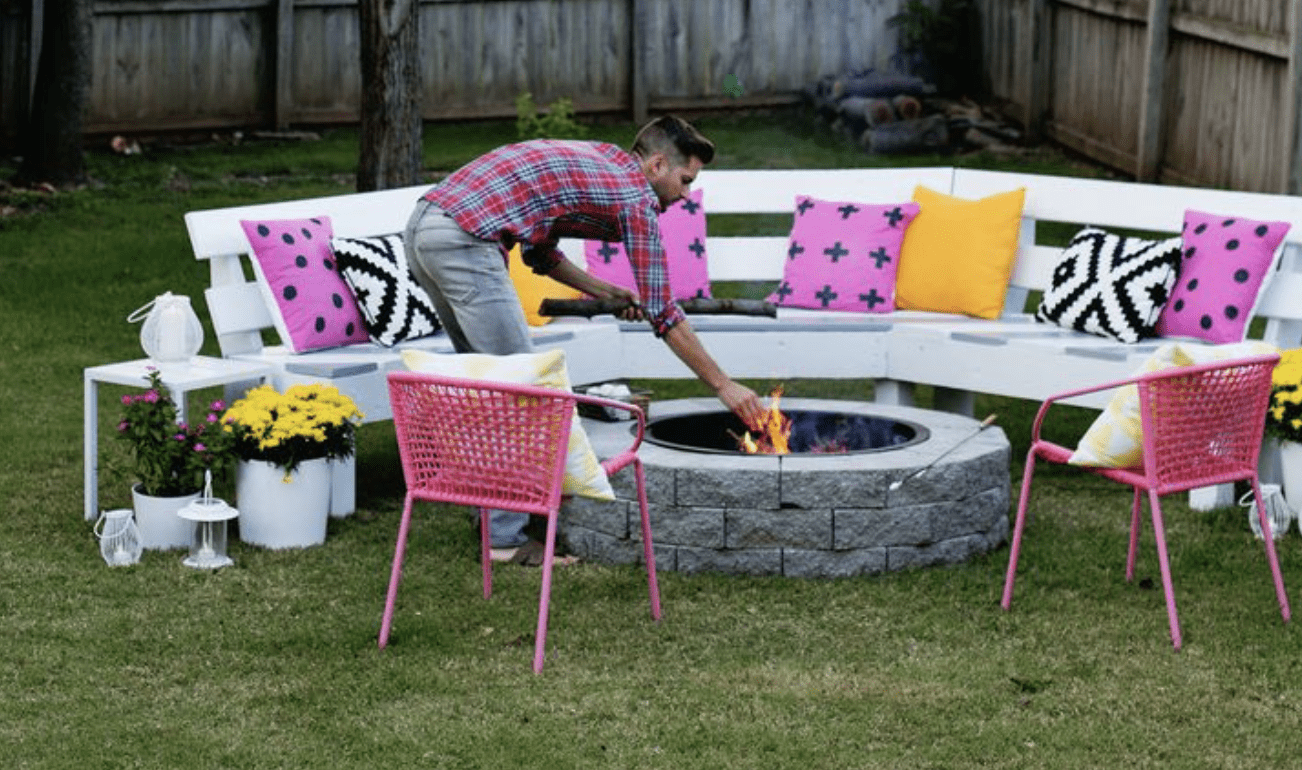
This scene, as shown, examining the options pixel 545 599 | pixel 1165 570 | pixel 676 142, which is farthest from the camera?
pixel 676 142

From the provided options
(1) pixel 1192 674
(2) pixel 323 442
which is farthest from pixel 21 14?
(1) pixel 1192 674

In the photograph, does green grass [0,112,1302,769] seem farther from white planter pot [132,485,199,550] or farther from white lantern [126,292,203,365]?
white lantern [126,292,203,365]

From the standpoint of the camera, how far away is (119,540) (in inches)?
255

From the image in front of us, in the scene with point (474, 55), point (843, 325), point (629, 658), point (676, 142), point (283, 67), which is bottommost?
point (629, 658)

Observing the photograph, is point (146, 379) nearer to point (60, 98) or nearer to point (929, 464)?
point (929, 464)

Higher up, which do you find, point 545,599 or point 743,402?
point 743,402

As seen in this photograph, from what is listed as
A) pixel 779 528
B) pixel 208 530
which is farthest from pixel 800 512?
pixel 208 530

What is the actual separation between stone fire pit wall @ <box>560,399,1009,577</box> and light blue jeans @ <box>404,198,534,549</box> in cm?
48

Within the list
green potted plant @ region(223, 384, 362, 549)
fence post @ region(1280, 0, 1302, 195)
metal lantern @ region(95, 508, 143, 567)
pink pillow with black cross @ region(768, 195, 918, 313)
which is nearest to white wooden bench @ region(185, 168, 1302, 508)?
pink pillow with black cross @ region(768, 195, 918, 313)

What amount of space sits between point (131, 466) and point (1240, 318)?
3.82m

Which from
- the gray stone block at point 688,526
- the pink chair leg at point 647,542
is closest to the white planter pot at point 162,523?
the gray stone block at point 688,526

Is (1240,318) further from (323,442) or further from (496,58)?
(496,58)

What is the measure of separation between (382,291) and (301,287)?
0.28 m

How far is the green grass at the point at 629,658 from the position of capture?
4.95 metres
